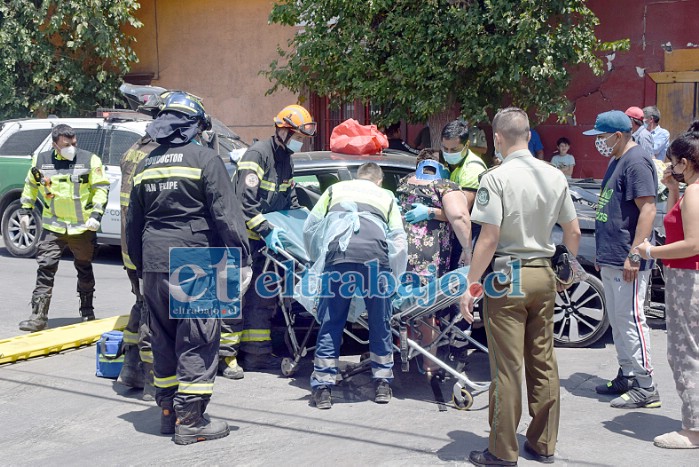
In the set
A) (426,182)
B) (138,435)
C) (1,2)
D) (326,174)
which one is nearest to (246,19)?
(1,2)

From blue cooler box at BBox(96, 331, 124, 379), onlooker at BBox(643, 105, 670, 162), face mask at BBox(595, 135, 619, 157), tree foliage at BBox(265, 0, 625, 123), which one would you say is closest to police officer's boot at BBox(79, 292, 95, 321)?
blue cooler box at BBox(96, 331, 124, 379)

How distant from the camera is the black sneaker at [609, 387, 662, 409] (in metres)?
5.48

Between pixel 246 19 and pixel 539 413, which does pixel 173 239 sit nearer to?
pixel 539 413

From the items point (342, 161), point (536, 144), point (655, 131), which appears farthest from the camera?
point (536, 144)

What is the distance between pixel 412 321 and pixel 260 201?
1461 mm

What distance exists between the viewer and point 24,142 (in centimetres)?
1164

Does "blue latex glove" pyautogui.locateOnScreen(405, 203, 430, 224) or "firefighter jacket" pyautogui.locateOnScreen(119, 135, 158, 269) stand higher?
"firefighter jacket" pyautogui.locateOnScreen(119, 135, 158, 269)

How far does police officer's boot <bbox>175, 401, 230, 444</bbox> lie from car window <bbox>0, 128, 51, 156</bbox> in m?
7.63

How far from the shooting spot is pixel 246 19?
1708 centimetres

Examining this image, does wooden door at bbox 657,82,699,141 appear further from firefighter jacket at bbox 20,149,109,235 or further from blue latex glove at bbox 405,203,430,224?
firefighter jacket at bbox 20,149,109,235

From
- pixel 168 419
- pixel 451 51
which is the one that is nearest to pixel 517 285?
pixel 168 419

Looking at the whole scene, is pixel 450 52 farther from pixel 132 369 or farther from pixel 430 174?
pixel 132 369

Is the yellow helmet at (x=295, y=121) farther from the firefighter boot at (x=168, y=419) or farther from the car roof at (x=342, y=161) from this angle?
the firefighter boot at (x=168, y=419)

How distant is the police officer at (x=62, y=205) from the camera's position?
7.62 m
